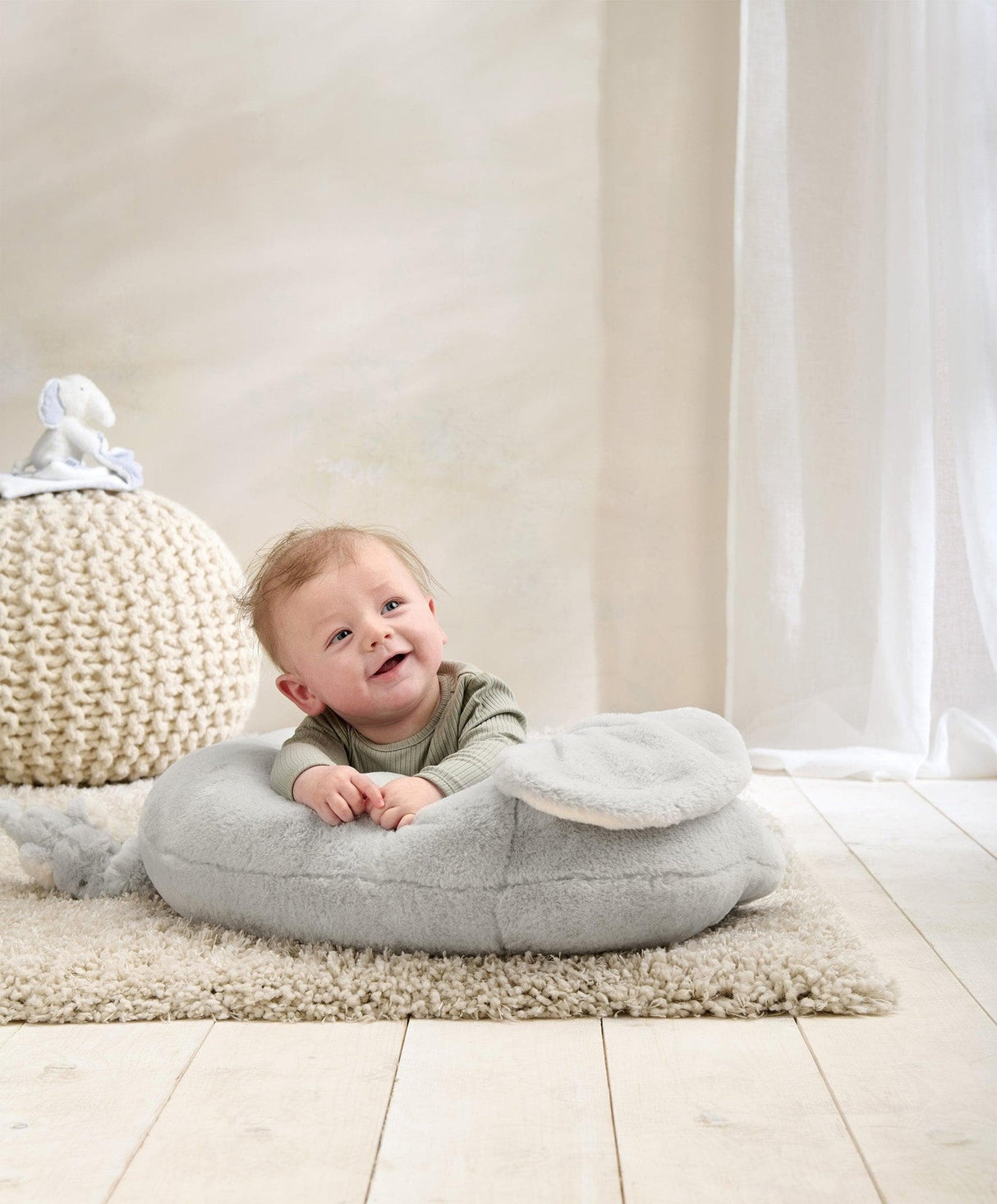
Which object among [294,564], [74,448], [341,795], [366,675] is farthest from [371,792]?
[74,448]

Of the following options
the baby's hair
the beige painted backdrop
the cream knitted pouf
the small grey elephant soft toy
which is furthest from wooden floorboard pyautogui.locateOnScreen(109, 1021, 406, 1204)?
the beige painted backdrop

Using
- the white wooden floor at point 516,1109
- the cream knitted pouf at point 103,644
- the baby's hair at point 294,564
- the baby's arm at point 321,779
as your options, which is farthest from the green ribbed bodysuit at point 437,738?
the cream knitted pouf at point 103,644

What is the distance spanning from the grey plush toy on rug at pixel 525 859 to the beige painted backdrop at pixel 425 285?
4.78ft

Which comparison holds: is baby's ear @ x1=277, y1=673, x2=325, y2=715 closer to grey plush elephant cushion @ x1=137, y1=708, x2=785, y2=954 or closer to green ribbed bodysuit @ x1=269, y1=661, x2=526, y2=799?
green ribbed bodysuit @ x1=269, y1=661, x2=526, y2=799

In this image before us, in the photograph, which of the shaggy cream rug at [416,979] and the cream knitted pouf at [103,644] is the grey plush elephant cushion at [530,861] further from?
the cream knitted pouf at [103,644]

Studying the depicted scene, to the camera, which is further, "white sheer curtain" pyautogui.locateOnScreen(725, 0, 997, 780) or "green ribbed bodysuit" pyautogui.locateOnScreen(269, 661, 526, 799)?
"white sheer curtain" pyautogui.locateOnScreen(725, 0, 997, 780)

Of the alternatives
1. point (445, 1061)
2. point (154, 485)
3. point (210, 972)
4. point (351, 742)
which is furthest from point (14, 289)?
point (445, 1061)

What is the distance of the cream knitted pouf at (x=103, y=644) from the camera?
193 cm

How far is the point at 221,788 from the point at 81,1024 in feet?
1.05

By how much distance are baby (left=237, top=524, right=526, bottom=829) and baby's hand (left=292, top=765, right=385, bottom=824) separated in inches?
0.8

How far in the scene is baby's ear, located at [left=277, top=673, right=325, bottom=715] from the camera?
1398 millimetres

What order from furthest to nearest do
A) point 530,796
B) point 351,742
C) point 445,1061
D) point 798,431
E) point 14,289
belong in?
point 14,289
point 798,431
point 351,742
point 530,796
point 445,1061

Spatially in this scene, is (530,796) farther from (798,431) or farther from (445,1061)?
(798,431)

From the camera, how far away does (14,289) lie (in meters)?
2.61
